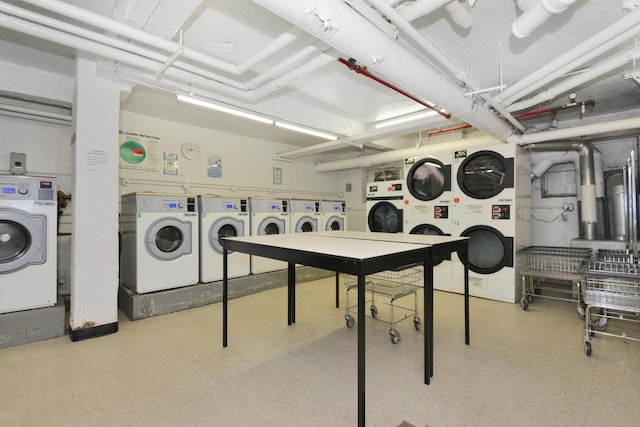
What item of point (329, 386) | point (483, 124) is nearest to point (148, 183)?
point (329, 386)

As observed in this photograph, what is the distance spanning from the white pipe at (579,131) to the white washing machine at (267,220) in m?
3.18

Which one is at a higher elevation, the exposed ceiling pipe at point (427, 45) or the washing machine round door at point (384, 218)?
the exposed ceiling pipe at point (427, 45)

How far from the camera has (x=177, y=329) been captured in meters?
2.93

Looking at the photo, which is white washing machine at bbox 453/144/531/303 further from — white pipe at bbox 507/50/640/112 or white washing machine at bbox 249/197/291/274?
white washing machine at bbox 249/197/291/274

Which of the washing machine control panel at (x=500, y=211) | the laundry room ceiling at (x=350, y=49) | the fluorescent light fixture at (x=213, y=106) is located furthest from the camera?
the washing machine control panel at (x=500, y=211)

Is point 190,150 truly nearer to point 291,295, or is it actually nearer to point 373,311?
point 291,295

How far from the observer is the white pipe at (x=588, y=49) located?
71.7 inches

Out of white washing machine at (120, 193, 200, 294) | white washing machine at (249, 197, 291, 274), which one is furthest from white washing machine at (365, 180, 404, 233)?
white washing machine at (120, 193, 200, 294)

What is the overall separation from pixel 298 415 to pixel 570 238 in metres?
4.62

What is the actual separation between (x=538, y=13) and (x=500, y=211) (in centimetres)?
258

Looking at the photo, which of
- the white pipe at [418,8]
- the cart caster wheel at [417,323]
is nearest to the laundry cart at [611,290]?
the cart caster wheel at [417,323]

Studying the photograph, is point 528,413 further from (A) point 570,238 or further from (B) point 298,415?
(A) point 570,238

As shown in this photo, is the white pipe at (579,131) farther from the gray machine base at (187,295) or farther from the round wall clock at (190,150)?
the round wall clock at (190,150)

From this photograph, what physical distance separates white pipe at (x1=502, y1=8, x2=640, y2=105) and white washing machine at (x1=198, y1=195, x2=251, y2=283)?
3303mm
